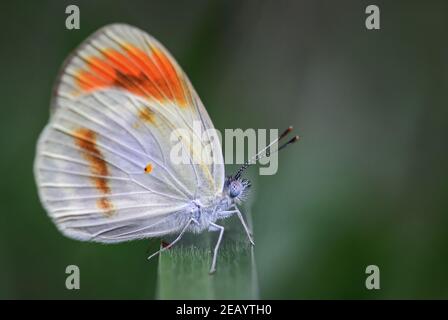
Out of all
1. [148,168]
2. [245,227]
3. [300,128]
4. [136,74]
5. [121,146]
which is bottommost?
[245,227]

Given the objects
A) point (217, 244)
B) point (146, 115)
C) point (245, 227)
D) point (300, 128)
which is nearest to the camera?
point (217, 244)

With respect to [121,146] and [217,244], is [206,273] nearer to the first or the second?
[217,244]

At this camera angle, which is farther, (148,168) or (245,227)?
(148,168)

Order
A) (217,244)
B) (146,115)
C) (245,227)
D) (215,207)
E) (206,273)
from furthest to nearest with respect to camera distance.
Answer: (146,115) < (215,207) < (245,227) < (217,244) < (206,273)

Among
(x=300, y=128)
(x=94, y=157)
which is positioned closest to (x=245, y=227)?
(x=94, y=157)

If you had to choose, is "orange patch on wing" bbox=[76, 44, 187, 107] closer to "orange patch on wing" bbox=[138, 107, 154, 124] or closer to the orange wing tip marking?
"orange patch on wing" bbox=[138, 107, 154, 124]

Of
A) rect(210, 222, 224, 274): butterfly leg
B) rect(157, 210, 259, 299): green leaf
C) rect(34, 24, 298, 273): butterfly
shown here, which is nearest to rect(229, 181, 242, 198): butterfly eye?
rect(34, 24, 298, 273): butterfly
